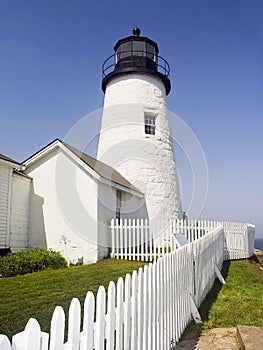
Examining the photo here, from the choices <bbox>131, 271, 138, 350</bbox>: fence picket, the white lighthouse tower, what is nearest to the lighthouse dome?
the white lighthouse tower

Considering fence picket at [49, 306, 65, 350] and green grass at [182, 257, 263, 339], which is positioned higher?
fence picket at [49, 306, 65, 350]

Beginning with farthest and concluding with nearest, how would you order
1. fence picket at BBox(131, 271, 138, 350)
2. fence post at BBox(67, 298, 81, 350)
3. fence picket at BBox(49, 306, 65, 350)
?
1. fence picket at BBox(131, 271, 138, 350)
2. fence post at BBox(67, 298, 81, 350)
3. fence picket at BBox(49, 306, 65, 350)

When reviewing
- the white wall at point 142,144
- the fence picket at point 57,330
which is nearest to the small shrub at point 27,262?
the white wall at point 142,144

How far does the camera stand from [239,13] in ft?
28.3

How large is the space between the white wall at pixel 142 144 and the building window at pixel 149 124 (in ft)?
0.89

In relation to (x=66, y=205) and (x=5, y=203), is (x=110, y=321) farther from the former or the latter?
(x=66, y=205)

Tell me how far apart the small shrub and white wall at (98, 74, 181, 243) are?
6766mm

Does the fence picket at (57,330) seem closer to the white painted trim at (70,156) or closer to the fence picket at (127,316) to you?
the fence picket at (127,316)

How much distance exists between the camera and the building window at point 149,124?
57.1ft

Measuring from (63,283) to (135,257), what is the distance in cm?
586

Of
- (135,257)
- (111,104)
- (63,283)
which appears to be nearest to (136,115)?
(111,104)

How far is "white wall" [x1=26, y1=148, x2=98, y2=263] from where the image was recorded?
11.5m

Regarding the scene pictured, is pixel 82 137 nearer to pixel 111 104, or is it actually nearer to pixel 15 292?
pixel 111 104

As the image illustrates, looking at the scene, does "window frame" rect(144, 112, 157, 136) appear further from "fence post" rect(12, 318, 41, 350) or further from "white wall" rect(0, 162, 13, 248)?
"fence post" rect(12, 318, 41, 350)
